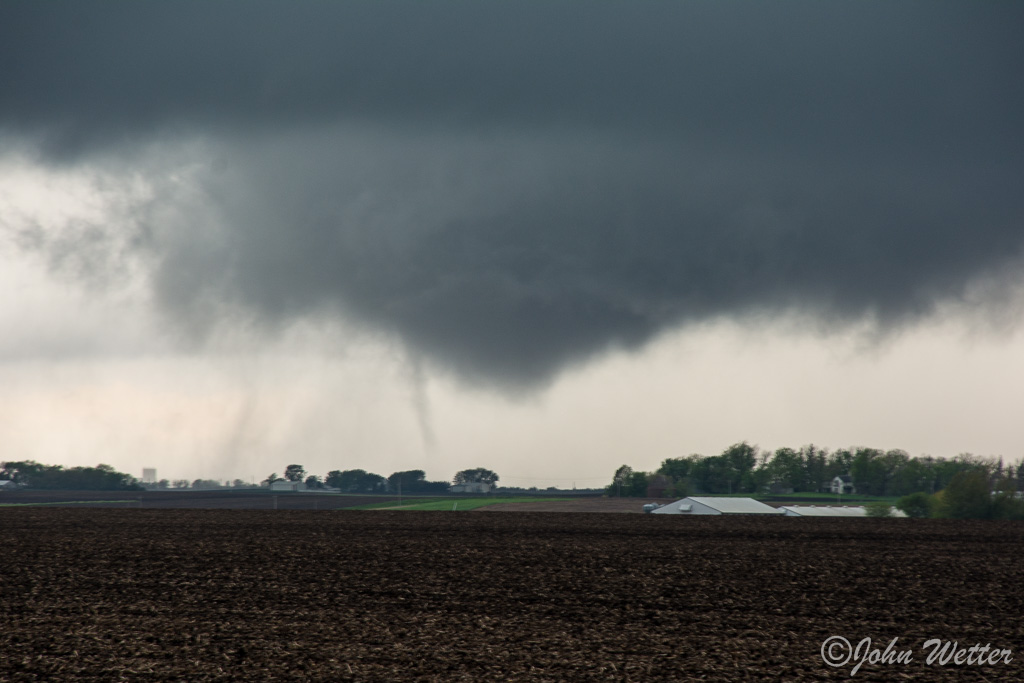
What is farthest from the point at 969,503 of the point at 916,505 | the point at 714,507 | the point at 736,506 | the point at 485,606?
the point at 485,606

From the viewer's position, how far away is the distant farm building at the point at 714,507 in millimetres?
119000

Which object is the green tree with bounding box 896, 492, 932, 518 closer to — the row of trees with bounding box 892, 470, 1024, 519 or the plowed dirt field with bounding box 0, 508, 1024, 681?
the row of trees with bounding box 892, 470, 1024, 519

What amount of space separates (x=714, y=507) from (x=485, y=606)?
9409 cm

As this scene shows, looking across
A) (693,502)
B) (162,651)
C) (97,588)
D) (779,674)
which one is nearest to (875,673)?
(779,674)

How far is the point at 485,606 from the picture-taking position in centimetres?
3369

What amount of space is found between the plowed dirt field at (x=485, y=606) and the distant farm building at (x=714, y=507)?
2214 inches

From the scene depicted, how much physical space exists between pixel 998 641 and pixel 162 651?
2728 cm

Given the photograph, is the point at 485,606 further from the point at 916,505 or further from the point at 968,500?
the point at 916,505

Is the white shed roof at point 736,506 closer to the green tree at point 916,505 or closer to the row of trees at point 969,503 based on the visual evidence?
the row of trees at point 969,503

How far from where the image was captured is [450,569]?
44.0 m

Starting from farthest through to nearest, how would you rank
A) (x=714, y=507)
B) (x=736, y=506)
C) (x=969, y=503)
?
(x=969, y=503) < (x=736, y=506) < (x=714, y=507)

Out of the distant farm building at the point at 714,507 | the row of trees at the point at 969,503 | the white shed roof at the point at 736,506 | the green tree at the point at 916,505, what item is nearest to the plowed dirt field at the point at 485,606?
the white shed roof at the point at 736,506

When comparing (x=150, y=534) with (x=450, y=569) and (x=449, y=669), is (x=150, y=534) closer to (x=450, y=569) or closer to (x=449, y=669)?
(x=450, y=569)

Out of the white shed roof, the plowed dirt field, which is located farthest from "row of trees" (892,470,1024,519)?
the plowed dirt field
